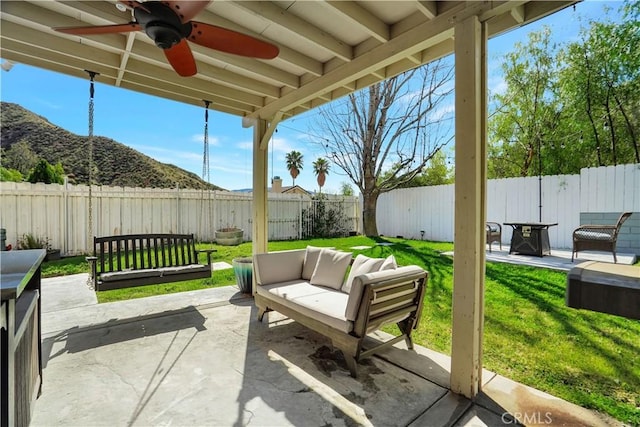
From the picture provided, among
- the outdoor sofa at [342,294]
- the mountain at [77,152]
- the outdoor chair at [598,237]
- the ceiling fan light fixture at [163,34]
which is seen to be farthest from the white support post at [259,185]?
the mountain at [77,152]

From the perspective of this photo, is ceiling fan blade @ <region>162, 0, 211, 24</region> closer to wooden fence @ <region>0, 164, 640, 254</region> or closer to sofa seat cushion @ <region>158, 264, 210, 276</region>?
sofa seat cushion @ <region>158, 264, 210, 276</region>

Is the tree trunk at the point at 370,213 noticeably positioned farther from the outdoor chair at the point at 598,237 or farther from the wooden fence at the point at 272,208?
the outdoor chair at the point at 598,237

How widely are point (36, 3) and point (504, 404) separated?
466cm

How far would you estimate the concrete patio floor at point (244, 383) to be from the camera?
193cm

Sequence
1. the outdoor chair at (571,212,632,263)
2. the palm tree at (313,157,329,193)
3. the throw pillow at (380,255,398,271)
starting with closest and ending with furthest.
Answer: the throw pillow at (380,255,398,271), the outdoor chair at (571,212,632,263), the palm tree at (313,157,329,193)

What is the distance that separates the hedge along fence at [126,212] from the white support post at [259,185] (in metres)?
3.04

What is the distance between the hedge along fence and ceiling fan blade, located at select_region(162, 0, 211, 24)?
4844mm

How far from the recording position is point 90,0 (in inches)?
92.4

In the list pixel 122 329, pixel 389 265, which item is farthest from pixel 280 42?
pixel 122 329

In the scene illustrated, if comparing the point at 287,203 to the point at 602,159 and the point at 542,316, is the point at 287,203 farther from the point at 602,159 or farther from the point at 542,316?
the point at 602,159

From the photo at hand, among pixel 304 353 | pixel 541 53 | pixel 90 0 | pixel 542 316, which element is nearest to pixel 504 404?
pixel 304 353

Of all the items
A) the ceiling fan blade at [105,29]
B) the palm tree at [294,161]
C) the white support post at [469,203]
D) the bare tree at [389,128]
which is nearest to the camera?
the ceiling fan blade at [105,29]

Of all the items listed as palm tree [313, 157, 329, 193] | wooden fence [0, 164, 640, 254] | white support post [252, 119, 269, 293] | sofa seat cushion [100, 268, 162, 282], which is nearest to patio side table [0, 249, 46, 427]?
sofa seat cushion [100, 268, 162, 282]

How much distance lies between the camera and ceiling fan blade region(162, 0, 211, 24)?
69.2 inches
